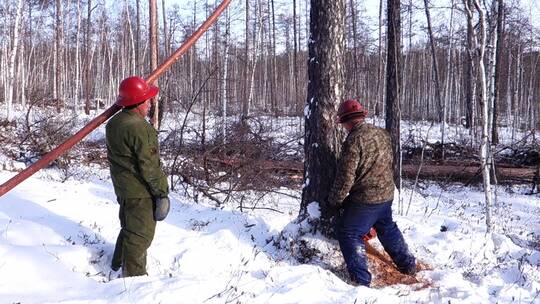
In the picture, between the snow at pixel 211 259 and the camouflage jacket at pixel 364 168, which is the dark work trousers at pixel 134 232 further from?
the camouflage jacket at pixel 364 168

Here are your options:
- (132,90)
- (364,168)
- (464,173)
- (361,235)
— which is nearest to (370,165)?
(364,168)

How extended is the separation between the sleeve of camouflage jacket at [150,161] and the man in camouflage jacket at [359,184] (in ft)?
5.58

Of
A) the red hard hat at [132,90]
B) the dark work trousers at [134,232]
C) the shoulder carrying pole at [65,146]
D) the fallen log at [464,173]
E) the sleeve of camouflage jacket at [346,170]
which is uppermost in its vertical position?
the red hard hat at [132,90]

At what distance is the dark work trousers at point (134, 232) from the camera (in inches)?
155

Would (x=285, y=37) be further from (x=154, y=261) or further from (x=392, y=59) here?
(x=154, y=261)

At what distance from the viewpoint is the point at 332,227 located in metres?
5.00

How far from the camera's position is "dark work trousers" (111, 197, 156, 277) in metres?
3.93

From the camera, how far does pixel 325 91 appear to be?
498 centimetres

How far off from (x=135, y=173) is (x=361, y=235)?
7.29ft

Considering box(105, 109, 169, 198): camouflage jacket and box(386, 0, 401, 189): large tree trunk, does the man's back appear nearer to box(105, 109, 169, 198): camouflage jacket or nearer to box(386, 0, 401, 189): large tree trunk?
box(105, 109, 169, 198): camouflage jacket

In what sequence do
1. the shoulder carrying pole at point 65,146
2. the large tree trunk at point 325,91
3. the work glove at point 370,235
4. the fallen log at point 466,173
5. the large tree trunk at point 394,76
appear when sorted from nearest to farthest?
the shoulder carrying pole at point 65,146
the large tree trunk at point 325,91
the work glove at point 370,235
the large tree trunk at point 394,76
the fallen log at point 466,173

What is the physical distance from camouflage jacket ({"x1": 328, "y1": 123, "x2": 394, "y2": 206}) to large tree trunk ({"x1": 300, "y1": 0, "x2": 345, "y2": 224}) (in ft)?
1.40

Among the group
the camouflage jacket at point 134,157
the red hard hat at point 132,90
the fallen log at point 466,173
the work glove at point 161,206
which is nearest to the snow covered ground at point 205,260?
the work glove at point 161,206

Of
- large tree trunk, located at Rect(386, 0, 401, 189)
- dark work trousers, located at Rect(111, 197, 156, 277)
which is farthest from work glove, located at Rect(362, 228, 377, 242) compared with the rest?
large tree trunk, located at Rect(386, 0, 401, 189)
